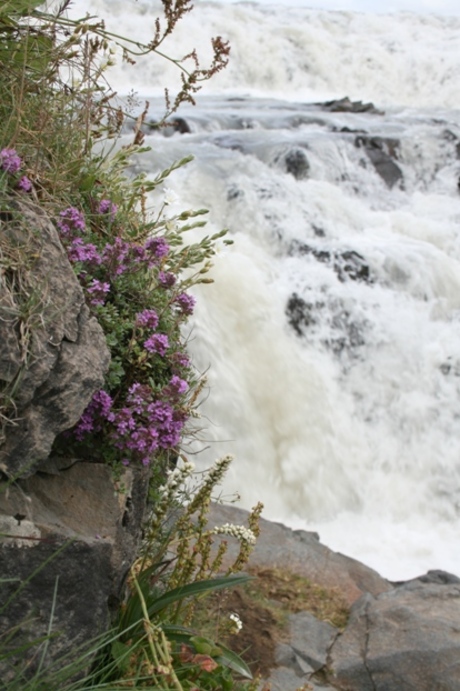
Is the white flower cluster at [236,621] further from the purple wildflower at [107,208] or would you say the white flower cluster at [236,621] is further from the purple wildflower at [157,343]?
the purple wildflower at [107,208]

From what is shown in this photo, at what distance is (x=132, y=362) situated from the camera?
280 cm

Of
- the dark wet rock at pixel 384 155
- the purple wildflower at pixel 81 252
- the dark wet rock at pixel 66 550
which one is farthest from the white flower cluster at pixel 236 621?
the dark wet rock at pixel 384 155

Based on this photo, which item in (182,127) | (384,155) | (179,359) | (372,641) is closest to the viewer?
(179,359)

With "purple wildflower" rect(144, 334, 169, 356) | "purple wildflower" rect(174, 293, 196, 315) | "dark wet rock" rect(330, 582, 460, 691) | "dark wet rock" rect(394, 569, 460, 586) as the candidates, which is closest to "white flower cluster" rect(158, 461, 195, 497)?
"purple wildflower" rect(144, 334, 169, 356)

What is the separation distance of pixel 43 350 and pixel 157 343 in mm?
560

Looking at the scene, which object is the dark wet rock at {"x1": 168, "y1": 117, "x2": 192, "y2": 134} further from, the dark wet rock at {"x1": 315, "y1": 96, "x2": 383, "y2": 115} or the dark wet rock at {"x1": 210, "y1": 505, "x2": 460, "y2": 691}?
the dark wet rock at {"x1": 210, "y1": 505, "x2": 460, "y2": 691}

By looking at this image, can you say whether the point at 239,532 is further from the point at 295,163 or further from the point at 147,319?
the point at 295,163

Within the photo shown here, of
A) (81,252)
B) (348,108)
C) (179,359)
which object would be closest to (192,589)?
(179,359)

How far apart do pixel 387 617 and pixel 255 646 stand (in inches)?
29.5

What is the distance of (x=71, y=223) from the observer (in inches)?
110

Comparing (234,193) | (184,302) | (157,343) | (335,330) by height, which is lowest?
(157,343)

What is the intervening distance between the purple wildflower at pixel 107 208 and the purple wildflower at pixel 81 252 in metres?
0.31

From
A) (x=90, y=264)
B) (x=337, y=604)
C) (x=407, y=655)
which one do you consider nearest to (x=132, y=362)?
(x=90, y=264)

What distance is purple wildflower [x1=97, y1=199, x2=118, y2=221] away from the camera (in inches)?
122
